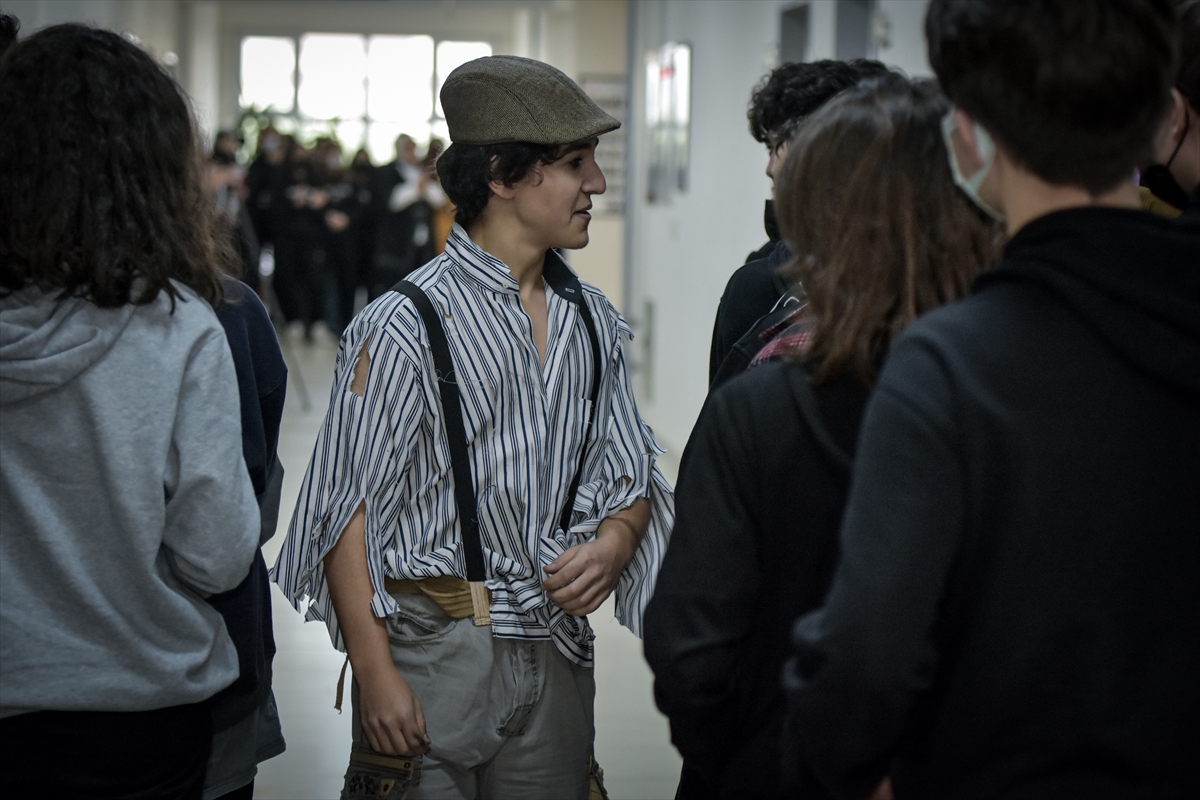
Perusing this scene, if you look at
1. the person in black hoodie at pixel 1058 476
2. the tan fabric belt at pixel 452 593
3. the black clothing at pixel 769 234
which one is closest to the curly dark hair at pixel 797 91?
the black clothing at pixel 769 234

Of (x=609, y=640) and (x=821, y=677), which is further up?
(x=821, y=677)

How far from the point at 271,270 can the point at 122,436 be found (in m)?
11.1

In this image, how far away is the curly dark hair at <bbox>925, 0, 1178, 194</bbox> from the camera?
907mm

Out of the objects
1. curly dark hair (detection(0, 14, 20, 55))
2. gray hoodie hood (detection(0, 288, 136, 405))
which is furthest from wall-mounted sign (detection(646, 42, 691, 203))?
gray hoodie hood (detection(0, 288, 136, 405))

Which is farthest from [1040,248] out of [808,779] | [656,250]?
[656,250]

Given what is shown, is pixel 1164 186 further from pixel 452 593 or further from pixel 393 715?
pixel 393 715

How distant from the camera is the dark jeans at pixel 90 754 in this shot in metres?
1.37

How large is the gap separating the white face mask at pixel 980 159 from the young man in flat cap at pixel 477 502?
0.78 metres

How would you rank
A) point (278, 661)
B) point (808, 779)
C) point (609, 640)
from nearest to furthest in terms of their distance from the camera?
point (808, 779)
point (278, 661)
point (609, 640)

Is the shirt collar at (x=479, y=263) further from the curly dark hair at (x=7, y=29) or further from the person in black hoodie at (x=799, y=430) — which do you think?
the curly dark hair at (x=7, y=29)

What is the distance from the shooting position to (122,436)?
1342 millimetres

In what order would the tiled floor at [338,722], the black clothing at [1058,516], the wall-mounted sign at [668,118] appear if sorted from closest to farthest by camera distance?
the black clothing at [1058,516]
the tiled floor at [338,722]
the wall-mounted sign at [668,118]

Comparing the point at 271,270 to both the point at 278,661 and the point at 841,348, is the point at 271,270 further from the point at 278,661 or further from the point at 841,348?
the point at 841,348

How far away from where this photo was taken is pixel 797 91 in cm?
221
